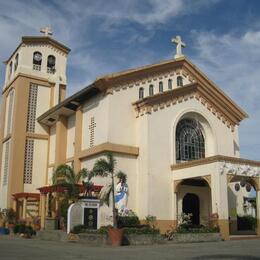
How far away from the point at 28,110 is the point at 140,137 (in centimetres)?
1261

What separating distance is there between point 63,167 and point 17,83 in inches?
509

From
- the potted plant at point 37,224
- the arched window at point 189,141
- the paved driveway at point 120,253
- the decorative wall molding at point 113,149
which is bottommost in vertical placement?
the paved driveway at point 120,253

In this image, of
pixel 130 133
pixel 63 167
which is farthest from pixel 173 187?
pixel 63 167

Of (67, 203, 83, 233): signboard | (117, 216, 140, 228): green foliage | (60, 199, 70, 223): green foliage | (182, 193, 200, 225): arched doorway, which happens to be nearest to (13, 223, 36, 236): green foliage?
(60, 199, 70, 223): green foliage

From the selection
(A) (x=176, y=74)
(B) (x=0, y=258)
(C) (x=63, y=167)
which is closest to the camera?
(B) (x=0, y=258)

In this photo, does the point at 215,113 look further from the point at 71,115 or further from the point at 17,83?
the point at 17,83

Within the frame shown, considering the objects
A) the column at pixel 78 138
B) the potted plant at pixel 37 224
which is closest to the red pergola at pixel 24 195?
the potted plant at pixel 37 224

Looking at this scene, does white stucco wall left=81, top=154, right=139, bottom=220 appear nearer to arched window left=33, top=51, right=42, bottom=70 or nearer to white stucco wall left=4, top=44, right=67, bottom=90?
white stucco wall left=4, top=44, right=67, bottom=90

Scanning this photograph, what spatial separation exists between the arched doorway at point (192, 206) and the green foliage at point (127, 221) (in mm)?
5260

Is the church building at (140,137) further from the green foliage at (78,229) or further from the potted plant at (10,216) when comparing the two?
the green foliage at (78,229)

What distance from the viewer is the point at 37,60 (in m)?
36.0

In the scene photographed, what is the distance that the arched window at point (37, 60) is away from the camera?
35681 millimetres

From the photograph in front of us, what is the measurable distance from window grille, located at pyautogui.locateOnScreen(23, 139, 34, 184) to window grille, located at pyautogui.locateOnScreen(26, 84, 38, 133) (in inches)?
43.3

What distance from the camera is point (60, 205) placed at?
25.3 meters
